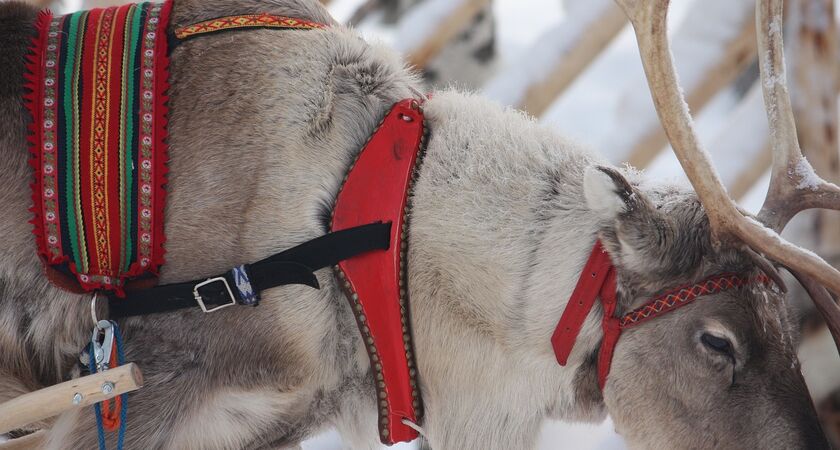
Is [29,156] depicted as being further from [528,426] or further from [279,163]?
[528,426]

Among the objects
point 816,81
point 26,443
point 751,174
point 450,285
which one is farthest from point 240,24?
point 751,174

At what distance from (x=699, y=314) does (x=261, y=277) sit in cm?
83

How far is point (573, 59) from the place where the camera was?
4.46m

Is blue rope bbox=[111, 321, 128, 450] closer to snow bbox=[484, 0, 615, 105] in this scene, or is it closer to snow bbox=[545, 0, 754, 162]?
snow bbox=[545, 0, 754, 162]

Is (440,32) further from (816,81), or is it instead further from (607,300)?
(607,300)

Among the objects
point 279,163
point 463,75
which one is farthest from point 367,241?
point 463,75

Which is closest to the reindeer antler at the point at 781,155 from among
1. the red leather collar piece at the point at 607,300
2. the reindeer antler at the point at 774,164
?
the reindeer antler at the point at 774,164

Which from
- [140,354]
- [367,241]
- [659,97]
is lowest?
[140,354]

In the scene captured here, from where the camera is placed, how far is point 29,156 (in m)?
1.90

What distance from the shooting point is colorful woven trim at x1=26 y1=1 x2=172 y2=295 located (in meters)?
1.85

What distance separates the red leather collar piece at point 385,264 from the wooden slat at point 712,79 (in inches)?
96.3

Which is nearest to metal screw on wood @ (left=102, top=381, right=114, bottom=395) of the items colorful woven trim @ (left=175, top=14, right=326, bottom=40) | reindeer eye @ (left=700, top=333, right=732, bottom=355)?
colorful woven trim @ (left=175, top=14, right=326, bottom=40)

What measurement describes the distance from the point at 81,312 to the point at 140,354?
0.47 ft

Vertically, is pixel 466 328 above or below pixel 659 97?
below
